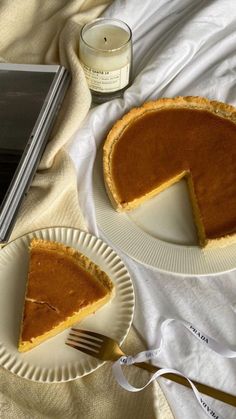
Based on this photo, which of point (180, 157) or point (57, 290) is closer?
point (57, 290)

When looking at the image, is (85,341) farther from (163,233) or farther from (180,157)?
(180,157)

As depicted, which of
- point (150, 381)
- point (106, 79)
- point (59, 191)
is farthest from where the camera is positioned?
point (106, 79)

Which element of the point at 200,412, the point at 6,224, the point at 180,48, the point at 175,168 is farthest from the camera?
the point at 180,48

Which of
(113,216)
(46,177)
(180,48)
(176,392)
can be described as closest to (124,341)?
(176,392)

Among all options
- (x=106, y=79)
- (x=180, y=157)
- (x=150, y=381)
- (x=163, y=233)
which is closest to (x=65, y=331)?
(x=150, y=381)

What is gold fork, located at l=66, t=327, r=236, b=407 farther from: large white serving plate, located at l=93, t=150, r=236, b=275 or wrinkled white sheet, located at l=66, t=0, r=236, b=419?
large white serving plate, located at l=93, t=150, r=236, b=275

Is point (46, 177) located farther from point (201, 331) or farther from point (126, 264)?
point (201, 331)
